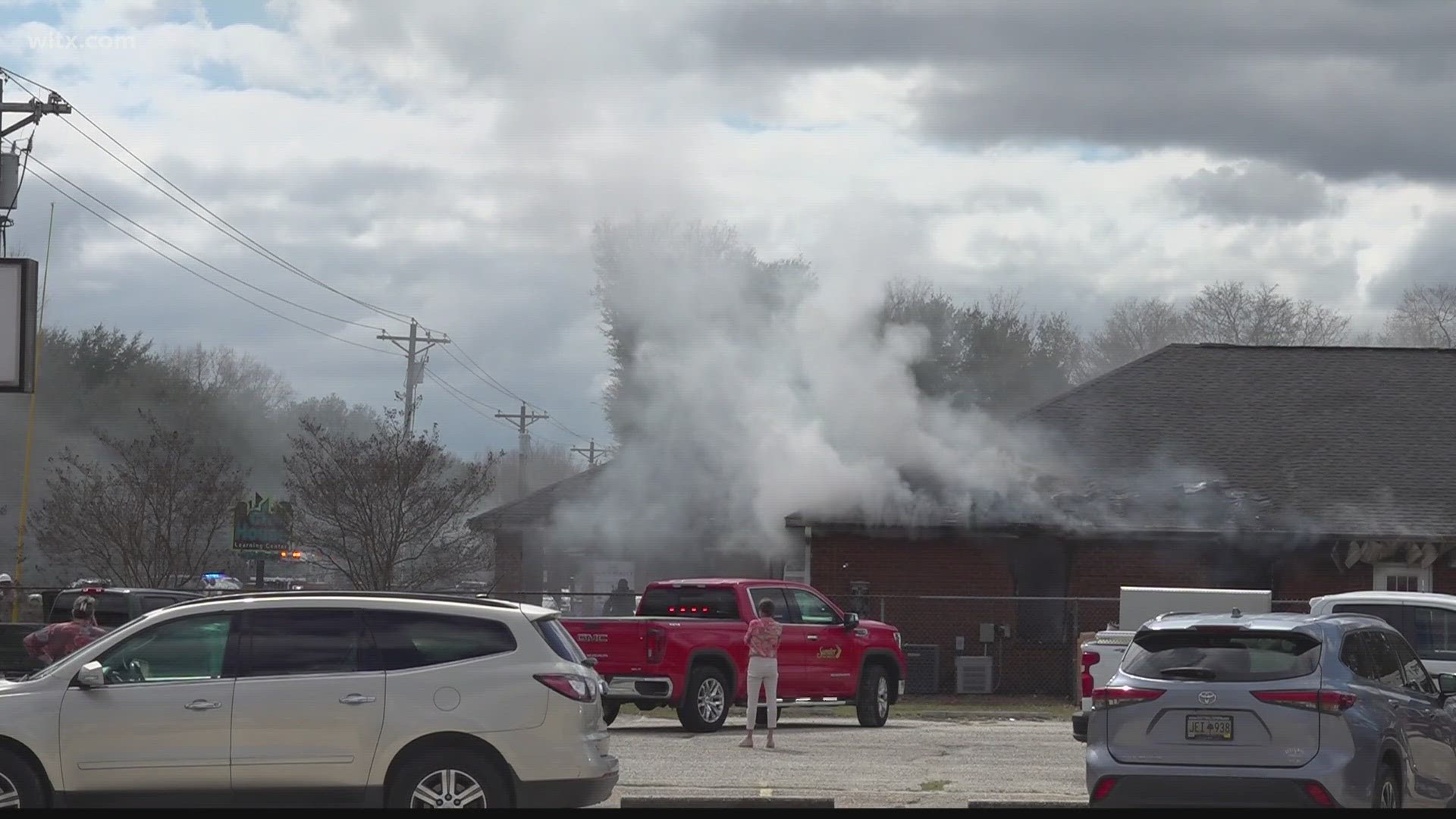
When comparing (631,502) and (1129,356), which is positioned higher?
(1129,356)

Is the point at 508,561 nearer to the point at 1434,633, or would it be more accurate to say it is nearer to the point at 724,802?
the point at 1434,633

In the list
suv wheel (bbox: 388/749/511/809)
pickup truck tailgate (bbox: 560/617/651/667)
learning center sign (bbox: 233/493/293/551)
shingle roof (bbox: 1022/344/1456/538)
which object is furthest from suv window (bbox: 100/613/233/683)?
shingle roof (bbox: 1022/344/1456/538)

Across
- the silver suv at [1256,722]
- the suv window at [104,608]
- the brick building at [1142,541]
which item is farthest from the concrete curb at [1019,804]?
the brick building at [1142,541]

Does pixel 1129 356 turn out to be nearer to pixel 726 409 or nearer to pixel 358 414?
pixel 358 414

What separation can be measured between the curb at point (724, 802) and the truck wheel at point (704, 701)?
26.8 ft

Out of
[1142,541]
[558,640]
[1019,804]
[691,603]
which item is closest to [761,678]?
[691,603]

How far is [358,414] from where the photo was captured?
8606cm

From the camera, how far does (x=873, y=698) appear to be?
73.4 ft

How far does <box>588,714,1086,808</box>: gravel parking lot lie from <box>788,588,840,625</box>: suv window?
140 cm

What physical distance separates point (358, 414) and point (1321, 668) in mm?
79032

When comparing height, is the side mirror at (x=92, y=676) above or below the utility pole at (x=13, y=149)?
below

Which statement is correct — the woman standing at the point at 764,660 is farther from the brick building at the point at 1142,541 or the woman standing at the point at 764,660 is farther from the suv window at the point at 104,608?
the brick building at the point at 1142,541

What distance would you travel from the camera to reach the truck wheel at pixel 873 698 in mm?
22281

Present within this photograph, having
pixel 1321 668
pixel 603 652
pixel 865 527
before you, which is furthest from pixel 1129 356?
pixel 1321 668
